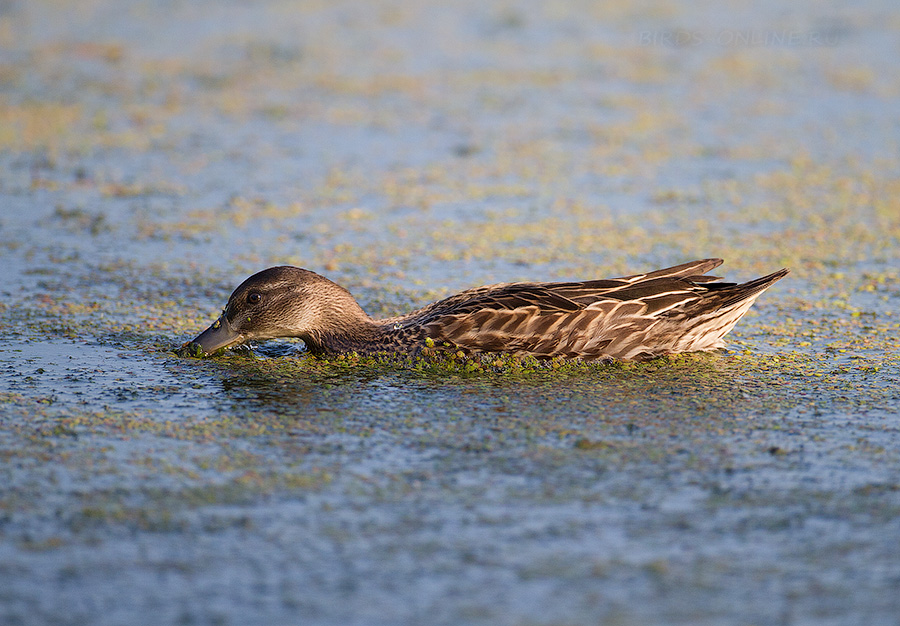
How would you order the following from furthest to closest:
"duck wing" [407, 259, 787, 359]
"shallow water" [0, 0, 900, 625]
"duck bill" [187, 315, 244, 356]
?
"duck bill" [187, 315, 244, 356] < "duck wing" [407, 259, 787, 359] < "shallow water" [0, 0, 900, 625]

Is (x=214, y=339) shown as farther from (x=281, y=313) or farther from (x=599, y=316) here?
Result: (x=599, y=316)

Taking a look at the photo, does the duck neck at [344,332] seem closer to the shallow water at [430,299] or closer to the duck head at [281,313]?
the duck head at [281,313]

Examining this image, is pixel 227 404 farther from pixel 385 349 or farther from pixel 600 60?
pixel 600 60

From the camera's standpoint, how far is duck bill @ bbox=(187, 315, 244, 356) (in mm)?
5828

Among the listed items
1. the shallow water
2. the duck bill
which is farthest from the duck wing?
the duck bill

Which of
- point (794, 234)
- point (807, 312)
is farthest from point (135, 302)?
point (794, 234)

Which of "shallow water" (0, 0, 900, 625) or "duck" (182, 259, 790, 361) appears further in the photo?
"duck" (182, 259, 790, 361)

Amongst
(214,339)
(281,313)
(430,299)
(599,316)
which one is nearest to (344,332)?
(281,313)

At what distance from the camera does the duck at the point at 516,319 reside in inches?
224

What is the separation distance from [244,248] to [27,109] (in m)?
4.61

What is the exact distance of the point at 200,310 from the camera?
660cm

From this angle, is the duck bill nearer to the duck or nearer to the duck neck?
the duck

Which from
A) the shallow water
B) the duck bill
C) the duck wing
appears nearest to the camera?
the shallow water

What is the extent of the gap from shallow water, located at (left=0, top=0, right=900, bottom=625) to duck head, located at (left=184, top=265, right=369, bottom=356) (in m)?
0.14
